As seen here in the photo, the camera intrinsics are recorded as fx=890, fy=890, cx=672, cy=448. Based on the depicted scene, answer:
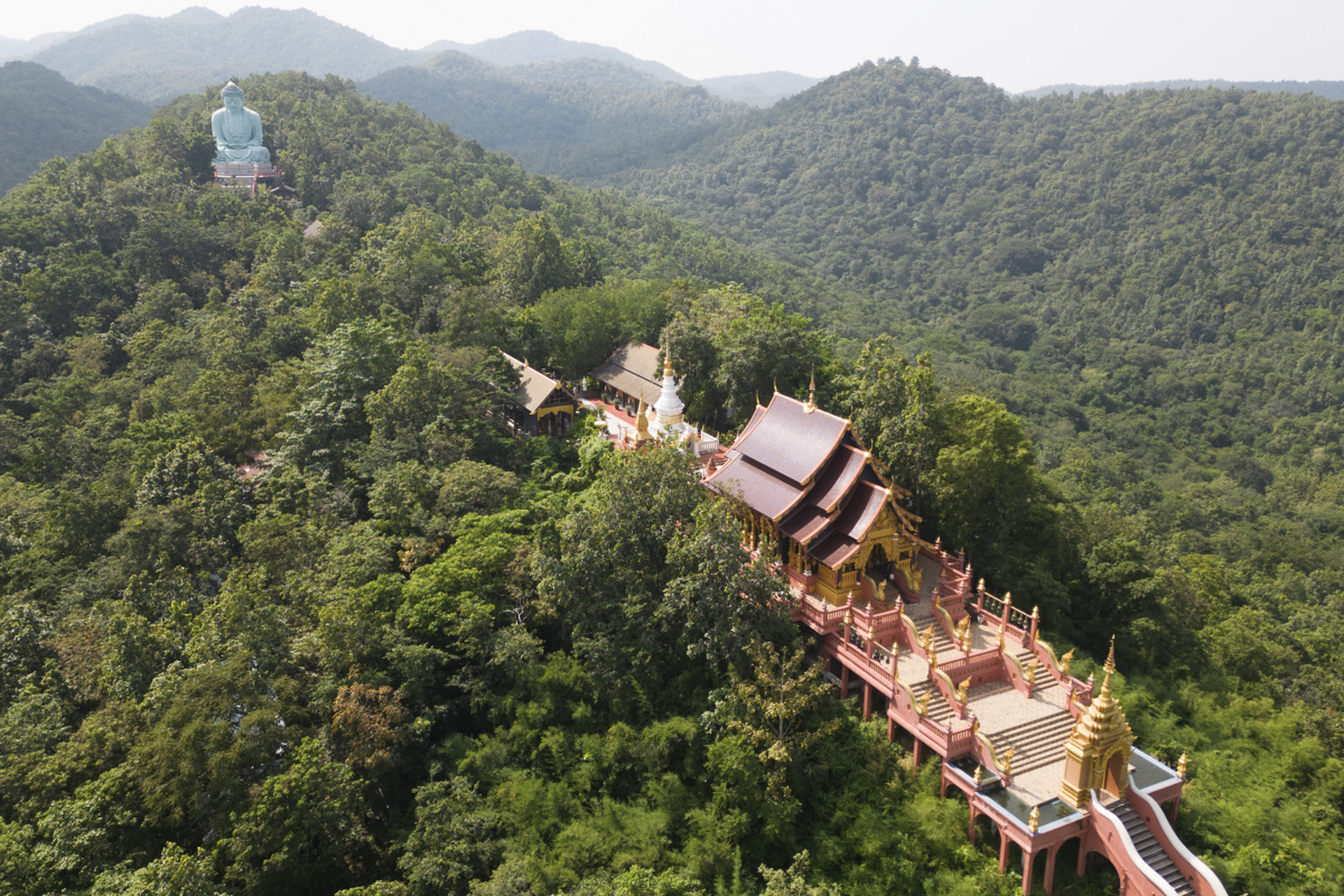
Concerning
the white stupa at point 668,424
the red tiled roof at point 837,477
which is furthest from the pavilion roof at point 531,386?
the red tiled roof at point 837,477

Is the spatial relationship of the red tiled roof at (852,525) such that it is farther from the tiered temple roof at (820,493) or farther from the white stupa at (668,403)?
the white stupa at (668,403)

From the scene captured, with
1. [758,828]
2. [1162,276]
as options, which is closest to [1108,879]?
[758,828]

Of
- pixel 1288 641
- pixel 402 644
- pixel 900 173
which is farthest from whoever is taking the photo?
pixel 900 173

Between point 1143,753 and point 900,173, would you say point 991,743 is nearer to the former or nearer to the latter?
point 1143,753

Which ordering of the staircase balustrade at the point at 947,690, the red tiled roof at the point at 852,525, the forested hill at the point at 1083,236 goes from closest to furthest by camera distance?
the staircase balustrade at the point at 947,690
the red tiled roof at the point at 852,525
the forested hill at the point at 1083,236

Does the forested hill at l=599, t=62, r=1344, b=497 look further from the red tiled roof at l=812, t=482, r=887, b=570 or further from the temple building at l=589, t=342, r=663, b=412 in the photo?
the red tiled roof at l=812, t=482, r=887, b=570

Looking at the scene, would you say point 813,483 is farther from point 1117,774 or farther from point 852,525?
point 1117,774
